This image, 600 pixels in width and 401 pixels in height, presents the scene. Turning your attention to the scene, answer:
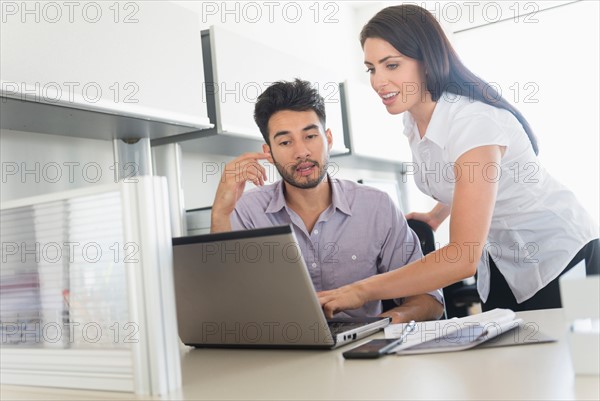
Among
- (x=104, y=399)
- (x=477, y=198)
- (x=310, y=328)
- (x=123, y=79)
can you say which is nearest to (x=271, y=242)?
(x=310, y=328)

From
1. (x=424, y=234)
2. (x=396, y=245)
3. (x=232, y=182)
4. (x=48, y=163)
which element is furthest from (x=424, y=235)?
(x=48, y=163)

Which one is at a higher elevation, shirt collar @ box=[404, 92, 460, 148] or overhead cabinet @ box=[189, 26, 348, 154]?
overhead cabinet @ box=[189, 26, 348, 154]

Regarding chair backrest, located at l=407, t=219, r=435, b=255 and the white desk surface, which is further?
chair backrest, located at l=407, t=219, r=435, b=255

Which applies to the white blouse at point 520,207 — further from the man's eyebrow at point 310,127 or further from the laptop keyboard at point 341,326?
the laptop keyboard at point 341,326

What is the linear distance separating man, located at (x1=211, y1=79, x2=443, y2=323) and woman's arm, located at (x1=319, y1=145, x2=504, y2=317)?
0.42m

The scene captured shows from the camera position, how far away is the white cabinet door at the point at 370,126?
3.45 meters

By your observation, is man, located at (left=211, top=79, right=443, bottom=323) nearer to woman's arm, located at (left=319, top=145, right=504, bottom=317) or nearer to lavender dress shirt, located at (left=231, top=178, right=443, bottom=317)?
lavender dress shirt, located at (left=231, top=178, right=443, bottom=317)

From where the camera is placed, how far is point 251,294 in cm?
109

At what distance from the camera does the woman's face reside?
65.7 inches

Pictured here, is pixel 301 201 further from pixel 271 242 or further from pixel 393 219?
pixel 271 242

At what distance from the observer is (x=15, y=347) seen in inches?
38.6

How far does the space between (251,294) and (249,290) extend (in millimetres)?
11

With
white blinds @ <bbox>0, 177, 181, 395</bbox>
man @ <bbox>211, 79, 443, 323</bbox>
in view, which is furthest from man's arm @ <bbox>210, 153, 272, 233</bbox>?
white blinds @ <bbox>0, 177, 181, 395</bbox>

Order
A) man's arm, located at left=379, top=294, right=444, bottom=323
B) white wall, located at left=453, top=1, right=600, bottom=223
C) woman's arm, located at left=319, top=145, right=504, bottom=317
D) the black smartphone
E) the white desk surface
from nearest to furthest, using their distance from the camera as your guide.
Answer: the white desk surface → the black smartphone → woman's arm, located at left=319, top=145, right=504, bottom=317 → man's arm, located at left=379, top=294, right=444, bottom=323 → white wall, located at left=453, top=1, right=600, bottom=223
